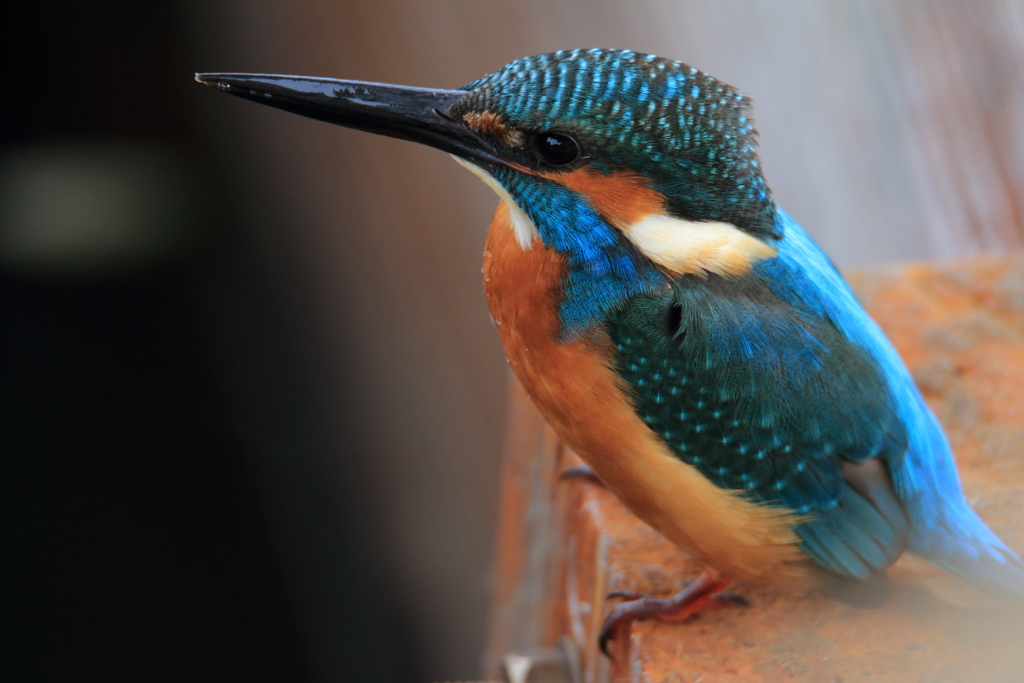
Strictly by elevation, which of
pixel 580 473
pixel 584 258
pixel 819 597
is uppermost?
pixel 584 258

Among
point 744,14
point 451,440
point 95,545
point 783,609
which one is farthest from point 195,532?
point 744,14

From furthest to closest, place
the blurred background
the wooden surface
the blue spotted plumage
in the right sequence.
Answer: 1. the blurred background
2. the wooden surface
3. the blue spotted plumage

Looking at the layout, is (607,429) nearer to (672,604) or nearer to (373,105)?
(672,604)

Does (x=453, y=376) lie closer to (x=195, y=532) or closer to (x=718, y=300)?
(x=195, y=532)

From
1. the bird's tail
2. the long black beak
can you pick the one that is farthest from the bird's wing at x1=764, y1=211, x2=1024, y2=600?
the long black beak

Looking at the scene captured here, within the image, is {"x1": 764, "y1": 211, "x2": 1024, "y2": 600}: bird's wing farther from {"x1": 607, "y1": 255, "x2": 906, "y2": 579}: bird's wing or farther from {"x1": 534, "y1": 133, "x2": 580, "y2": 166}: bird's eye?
{"x1": 534, "y1": 133, "x2": 580, "y2": 166}: bird's eye

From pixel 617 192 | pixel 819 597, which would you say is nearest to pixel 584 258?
pixel 617 192
